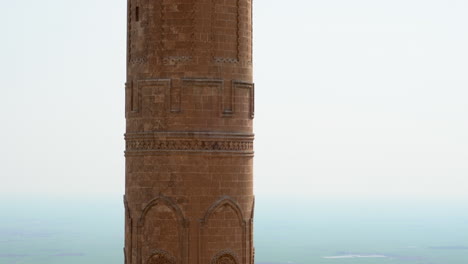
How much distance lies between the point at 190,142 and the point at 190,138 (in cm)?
11

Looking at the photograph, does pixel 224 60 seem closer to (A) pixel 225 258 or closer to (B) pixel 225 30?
(B) pixel 225 30

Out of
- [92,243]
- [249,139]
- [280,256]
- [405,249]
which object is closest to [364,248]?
[405,249]

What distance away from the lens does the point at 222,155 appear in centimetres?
2589

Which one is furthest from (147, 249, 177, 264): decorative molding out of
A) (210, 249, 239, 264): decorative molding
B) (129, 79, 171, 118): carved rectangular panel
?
(129, 79, 171, 118): carved rectangular panel

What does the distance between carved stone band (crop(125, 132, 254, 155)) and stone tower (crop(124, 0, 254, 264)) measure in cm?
3

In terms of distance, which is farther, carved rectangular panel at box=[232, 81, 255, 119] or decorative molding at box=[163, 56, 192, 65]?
carved rectangular panel at box=[232, 81, 255, 119]

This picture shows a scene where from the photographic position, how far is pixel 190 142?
25.8 metres

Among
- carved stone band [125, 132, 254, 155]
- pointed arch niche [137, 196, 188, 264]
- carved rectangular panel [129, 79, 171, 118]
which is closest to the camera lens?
pointed arch niche [137, 196, 188, 264]

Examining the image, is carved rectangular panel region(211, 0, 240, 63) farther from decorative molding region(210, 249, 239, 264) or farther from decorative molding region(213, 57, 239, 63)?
decorative molding region(210, 249, 239, 264)

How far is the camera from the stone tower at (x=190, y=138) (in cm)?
2570

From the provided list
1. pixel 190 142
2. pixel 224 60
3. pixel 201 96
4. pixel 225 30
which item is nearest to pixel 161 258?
pixel 190 142

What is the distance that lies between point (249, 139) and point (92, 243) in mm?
162854

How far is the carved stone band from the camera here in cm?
2575

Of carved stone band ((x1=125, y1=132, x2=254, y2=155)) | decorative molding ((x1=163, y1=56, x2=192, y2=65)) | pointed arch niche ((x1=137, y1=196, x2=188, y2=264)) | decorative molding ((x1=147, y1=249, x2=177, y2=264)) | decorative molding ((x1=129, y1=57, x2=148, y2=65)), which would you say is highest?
decorative molding ((x1=129, y1=57, x2=148, y2=65))
